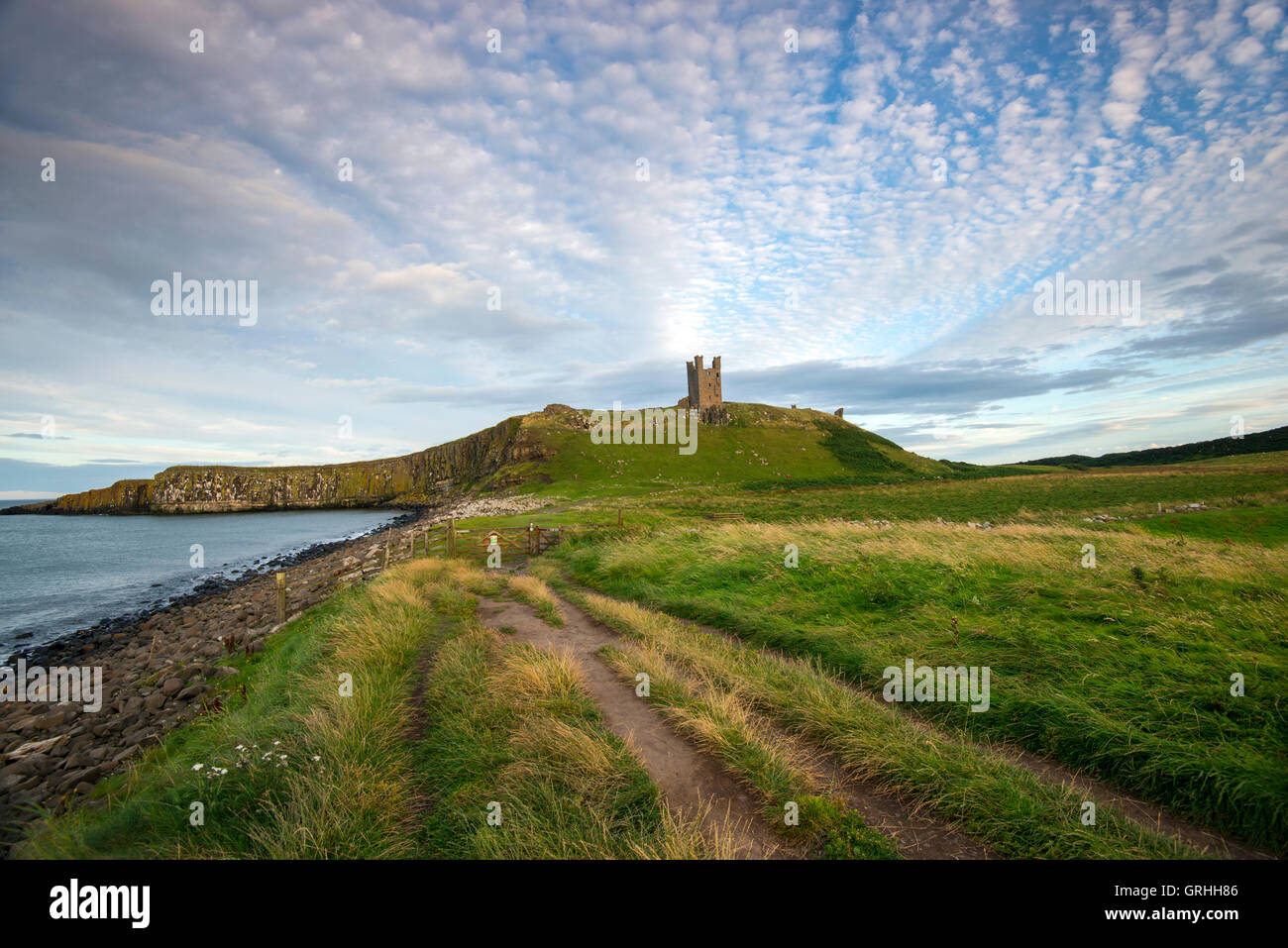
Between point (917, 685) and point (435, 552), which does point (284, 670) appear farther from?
point (435, 552)

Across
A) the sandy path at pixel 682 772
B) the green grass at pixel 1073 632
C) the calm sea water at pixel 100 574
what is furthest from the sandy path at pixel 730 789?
the calm sea water at pixel 100 574

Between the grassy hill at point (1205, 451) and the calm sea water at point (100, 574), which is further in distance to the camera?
the grassy hill at point (1205, 451)

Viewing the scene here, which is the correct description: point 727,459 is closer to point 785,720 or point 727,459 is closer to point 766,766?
point 785,720

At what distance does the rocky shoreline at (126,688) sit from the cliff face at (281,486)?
113 m

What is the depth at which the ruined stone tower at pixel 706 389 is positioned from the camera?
134 meters

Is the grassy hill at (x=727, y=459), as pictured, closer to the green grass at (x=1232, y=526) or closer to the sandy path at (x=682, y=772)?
the green grass at (x=1232, y=526)

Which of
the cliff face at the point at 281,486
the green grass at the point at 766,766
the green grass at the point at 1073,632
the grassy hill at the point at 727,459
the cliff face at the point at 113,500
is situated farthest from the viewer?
the cliff face at the point at 113,500

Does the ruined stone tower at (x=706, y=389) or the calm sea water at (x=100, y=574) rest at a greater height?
the ruined stone tower at (x=706, y=389)

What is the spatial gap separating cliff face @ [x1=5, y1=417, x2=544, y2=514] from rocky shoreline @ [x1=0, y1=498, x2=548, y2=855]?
11322 centimetres

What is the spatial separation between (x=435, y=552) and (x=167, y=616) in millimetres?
13912

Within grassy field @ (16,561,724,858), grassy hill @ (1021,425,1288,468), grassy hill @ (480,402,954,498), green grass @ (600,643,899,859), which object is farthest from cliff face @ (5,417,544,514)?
grassy hill @ (1021,425,1288,468)

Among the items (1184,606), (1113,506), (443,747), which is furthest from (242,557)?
(1113,506)

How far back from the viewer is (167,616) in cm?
2595
